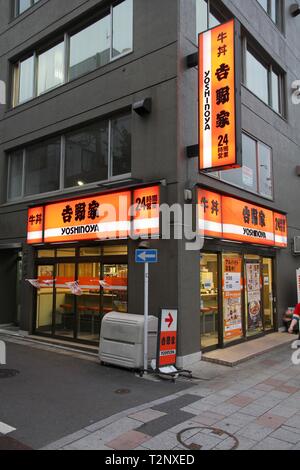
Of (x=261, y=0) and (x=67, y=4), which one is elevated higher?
(x=261, y=0)

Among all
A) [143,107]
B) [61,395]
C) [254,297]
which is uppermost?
[143,107]

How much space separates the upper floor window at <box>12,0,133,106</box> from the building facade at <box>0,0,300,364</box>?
49 mm

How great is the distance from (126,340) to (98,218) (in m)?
3.30

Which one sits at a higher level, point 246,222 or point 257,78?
point 257,78

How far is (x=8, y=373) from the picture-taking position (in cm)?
820

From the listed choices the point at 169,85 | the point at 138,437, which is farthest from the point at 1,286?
the point at 138,437

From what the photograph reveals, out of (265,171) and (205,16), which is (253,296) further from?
(205,16)

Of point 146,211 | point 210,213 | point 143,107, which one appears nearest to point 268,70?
point 143,107

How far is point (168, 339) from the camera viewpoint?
8078 mm

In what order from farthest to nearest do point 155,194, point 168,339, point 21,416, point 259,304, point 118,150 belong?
point 259,304
point 118,150
point 155,194
point 168,339
point 21,416

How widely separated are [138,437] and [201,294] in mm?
4905

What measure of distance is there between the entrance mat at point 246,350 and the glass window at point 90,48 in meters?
8.49

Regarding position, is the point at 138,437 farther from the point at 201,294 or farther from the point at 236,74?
the point at 236,74

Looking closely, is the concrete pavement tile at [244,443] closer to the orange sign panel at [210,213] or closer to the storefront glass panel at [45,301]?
the orange sign panel at [210,213]
